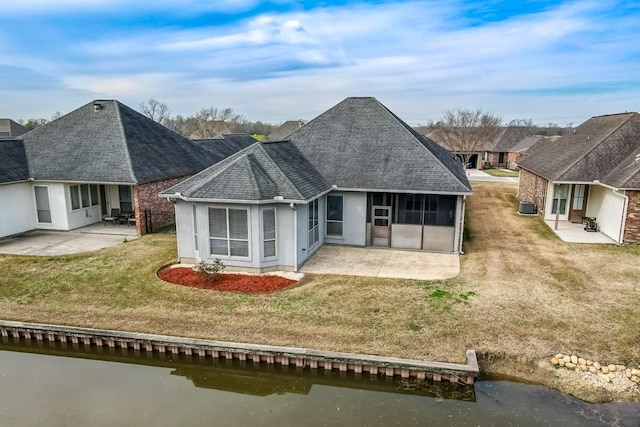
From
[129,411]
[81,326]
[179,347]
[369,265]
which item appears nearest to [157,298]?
[81,326]

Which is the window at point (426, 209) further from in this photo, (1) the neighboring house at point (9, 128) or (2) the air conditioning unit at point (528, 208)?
(1) the neighboring house at point (9, 128)

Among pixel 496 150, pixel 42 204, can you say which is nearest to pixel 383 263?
pixel 42 204

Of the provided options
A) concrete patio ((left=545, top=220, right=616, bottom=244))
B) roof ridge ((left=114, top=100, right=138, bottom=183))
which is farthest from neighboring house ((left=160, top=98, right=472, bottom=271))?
concrete patio ((left=545, top=220, right=616, bottom=244))

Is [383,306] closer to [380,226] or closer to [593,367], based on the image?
[593,367]

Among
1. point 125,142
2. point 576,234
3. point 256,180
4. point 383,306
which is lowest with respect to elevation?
point 383,306

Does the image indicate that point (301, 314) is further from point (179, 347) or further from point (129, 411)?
point (129, 411)

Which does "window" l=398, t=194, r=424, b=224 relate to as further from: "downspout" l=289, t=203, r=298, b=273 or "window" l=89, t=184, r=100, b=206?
"window" l=89, t=184, r=100, b=206
